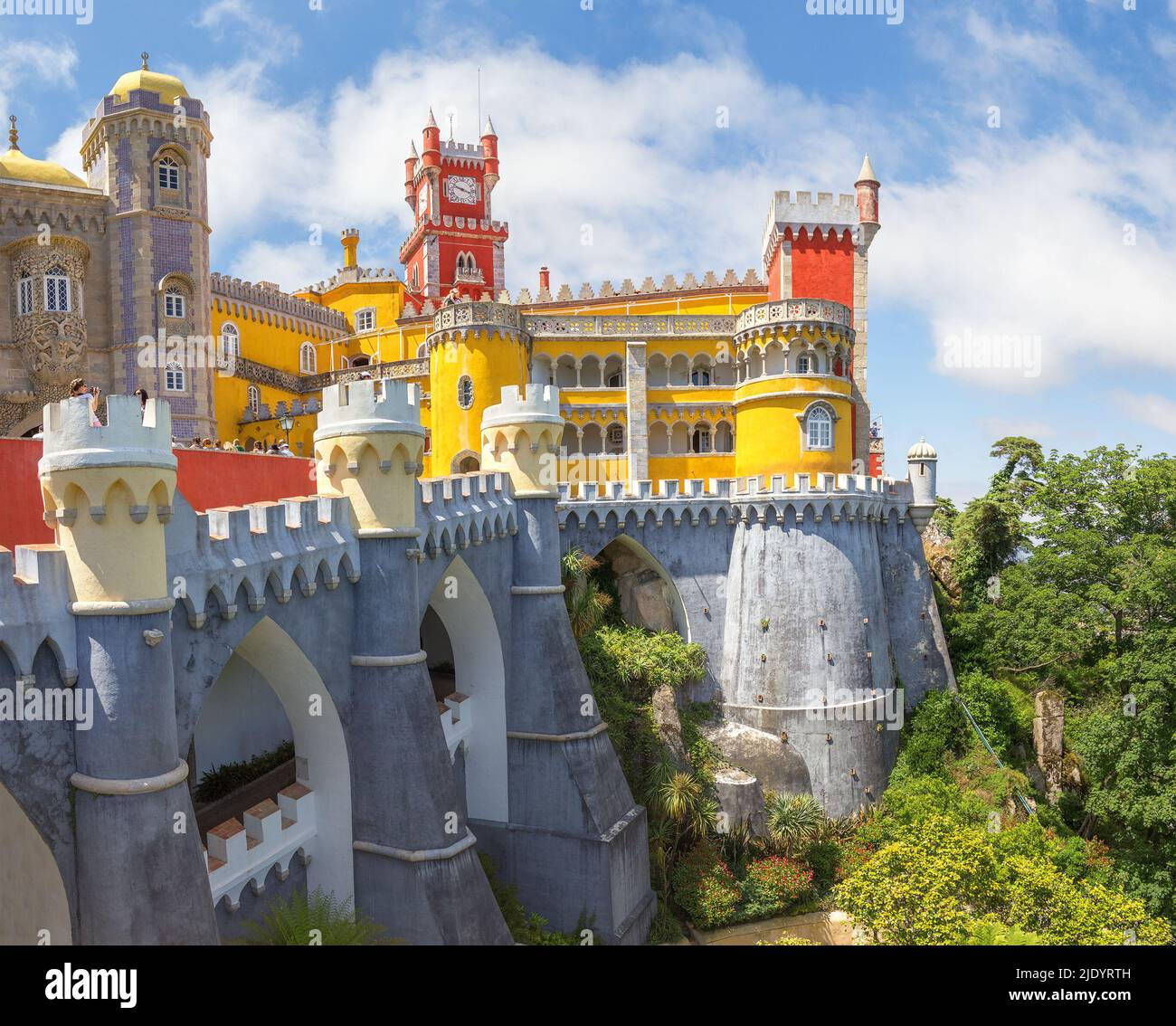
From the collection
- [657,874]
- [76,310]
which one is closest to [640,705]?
[657,874]

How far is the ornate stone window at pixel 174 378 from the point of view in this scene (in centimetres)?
3500

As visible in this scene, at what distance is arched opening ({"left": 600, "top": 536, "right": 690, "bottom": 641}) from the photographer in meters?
33.4

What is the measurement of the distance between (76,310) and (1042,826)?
1656 inches

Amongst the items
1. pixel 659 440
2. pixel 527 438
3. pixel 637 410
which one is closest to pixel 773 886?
pixel 527 438

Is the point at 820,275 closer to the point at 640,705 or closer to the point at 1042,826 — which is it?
the point at 640,705

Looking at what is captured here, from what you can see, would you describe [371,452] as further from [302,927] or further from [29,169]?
[29,169]

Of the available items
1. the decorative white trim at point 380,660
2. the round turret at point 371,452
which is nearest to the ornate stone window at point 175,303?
the round turret at point 371,452

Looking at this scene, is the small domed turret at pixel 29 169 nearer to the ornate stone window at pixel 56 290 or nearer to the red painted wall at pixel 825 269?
the ornate stone window at pixel 56 290

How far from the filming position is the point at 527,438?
77.9ft

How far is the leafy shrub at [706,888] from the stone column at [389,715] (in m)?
12.1

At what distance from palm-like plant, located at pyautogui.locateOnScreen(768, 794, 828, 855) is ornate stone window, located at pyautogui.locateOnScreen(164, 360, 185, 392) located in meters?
29.9
